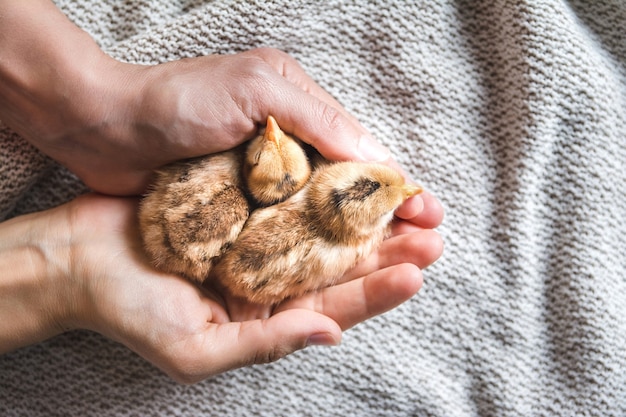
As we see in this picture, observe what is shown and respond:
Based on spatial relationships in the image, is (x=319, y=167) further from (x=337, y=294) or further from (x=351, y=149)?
(x=337, y=294)

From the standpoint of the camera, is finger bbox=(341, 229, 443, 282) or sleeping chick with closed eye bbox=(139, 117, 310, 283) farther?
finger bbox=(341, 229, 443, 282)

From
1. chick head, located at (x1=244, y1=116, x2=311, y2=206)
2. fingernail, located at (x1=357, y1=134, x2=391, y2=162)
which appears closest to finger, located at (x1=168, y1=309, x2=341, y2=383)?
chick head, located at (x1=244, y1=116, x2=311, y2=206)

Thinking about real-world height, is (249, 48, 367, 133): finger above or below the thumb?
above

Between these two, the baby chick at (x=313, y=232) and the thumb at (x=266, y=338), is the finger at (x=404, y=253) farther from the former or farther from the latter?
the thumb at (x=266, y=338)

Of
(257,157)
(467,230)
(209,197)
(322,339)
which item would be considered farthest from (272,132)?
(467,230)

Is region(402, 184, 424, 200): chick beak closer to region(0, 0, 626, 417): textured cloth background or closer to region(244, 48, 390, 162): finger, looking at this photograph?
region(244, 48, 390, 162): finger

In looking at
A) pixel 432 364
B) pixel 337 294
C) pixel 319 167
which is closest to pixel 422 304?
pixel 432 364

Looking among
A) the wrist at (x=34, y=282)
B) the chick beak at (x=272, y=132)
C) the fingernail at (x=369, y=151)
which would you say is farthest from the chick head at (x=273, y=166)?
the wrist at (x=34, y=282)
